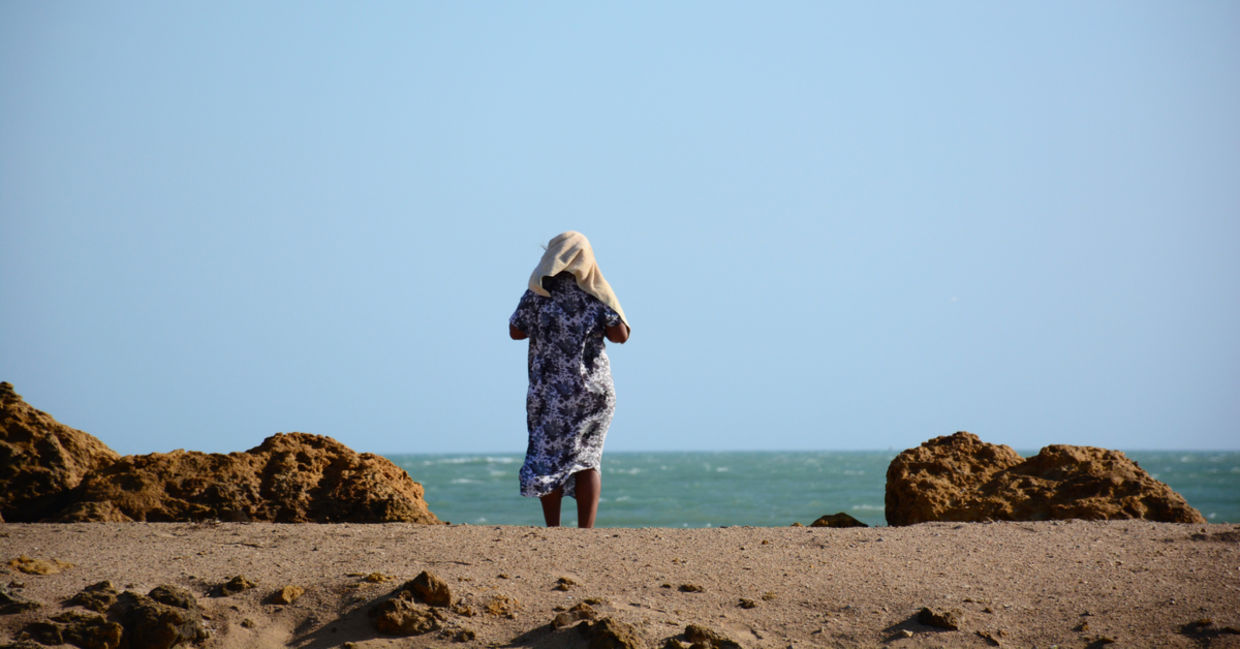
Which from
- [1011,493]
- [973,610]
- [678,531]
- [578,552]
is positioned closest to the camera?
[973,610]

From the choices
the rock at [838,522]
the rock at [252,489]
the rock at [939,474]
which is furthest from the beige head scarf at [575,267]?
the rock at [939,474]

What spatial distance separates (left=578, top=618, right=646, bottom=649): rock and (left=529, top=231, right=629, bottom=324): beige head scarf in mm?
2650

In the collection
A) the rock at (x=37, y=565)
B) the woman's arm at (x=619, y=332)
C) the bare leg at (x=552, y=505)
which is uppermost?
the woman's arm at (x=619, y=332)

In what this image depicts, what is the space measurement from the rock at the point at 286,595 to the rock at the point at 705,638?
1696 millimetres

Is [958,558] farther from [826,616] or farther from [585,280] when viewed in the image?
[585,280]

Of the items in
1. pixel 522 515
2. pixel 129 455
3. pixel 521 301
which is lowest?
pixel 522 515

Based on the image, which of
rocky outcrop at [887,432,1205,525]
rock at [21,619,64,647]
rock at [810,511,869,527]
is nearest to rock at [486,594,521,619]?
rock at [21,619,64,647]

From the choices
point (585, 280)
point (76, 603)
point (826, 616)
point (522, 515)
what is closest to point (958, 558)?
point (826, 616)

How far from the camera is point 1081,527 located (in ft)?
19.6

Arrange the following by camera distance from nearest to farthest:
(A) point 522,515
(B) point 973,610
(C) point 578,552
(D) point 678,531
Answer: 1. (B) point 973,610
2. (C) point 578,552
3. (D) point 678,531
4. (A) point 522,515

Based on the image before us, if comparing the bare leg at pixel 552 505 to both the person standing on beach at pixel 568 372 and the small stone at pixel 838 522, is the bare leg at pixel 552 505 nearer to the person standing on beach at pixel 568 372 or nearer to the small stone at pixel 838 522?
the person standing on beach at pixel 568 372

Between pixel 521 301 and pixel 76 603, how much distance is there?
3.09 meters

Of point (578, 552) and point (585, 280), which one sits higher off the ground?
point (585, 280)

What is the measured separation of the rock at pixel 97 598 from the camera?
13.6 feet
